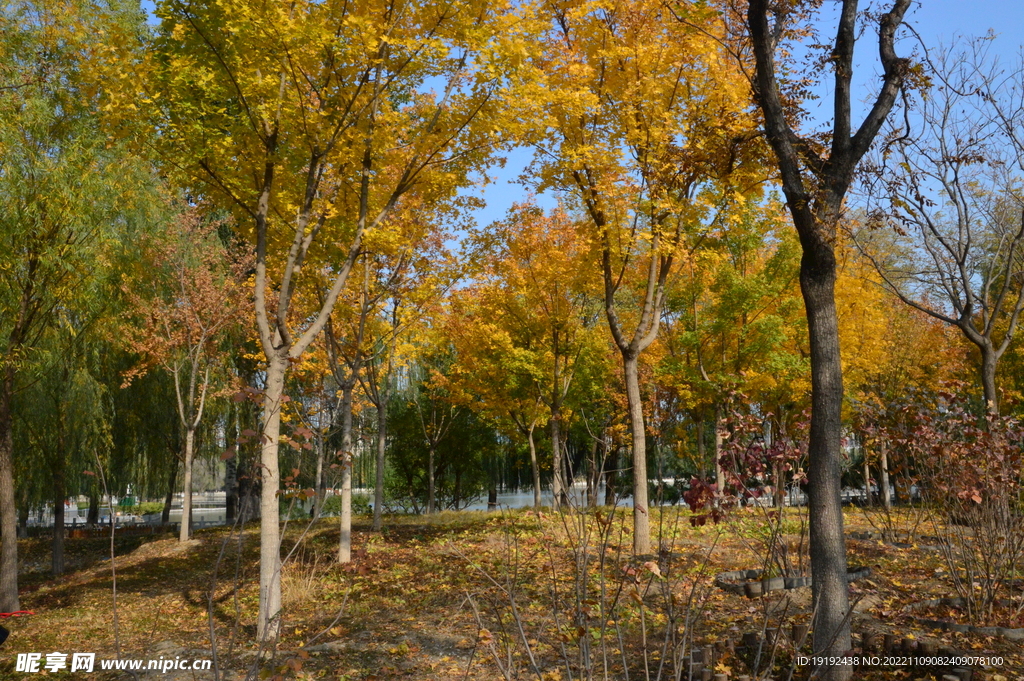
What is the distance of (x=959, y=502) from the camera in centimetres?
638

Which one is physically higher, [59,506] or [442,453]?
[442,453]

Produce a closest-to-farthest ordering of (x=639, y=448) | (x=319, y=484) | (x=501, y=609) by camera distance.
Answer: (x=501, y=609), (x=639, y=448), (x=319, y=484)

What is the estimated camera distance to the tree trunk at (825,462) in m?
4.83

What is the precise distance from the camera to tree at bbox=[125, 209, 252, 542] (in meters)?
15.6

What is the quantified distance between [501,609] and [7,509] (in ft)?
23.2

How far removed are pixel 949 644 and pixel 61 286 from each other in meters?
10.4

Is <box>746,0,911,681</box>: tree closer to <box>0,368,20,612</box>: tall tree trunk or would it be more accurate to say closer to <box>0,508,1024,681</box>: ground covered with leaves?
<box>0,508,1024,681</box>: ground covered with leaves

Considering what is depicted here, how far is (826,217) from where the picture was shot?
17.0ft

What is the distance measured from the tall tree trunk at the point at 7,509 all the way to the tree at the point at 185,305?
5567 mm

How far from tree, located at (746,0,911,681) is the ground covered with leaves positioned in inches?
17.4

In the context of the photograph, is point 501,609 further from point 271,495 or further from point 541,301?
point 541,301

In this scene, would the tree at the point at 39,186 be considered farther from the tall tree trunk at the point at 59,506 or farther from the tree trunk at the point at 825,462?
the tree trunk at the point at 825,462

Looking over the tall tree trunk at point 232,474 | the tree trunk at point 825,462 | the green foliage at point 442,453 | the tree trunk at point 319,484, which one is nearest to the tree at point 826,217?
the tree trunk at point 825,462

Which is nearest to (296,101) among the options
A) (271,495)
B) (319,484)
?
(271,495)
